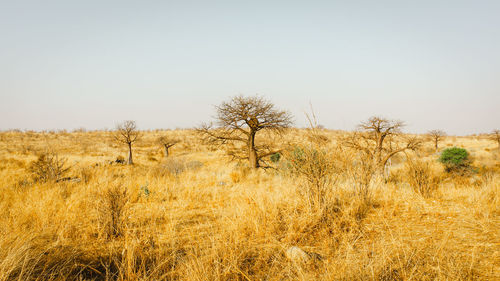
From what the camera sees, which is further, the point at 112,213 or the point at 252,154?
the point at 252,154

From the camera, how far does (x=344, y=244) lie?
272cm

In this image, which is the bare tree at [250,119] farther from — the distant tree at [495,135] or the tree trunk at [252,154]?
the distant tree at [495,135]

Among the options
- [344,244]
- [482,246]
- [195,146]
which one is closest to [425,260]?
[344,244]

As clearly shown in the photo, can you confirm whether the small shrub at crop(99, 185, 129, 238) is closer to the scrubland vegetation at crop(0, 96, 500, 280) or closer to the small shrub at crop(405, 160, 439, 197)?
the scrubland vegetation at crop(0, 96, 500, 280)

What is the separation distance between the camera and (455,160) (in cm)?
2034

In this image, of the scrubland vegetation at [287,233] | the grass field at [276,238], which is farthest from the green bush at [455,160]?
the grass field at [276,238]

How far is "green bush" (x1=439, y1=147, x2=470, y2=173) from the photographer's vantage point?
65.0 ft

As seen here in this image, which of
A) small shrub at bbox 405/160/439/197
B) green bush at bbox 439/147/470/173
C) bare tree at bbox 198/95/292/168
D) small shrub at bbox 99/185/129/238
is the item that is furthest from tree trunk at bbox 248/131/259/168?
green bush at bbox 439/147/470/173

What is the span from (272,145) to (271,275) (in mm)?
11026

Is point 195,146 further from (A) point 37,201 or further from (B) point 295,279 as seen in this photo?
(B) point 295,279

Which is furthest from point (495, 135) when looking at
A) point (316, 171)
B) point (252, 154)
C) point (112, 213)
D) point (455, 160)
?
point (112, 213)

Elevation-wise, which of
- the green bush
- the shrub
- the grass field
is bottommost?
the green bush

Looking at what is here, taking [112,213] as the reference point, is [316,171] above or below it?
above

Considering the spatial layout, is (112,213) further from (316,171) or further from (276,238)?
(316,171)
